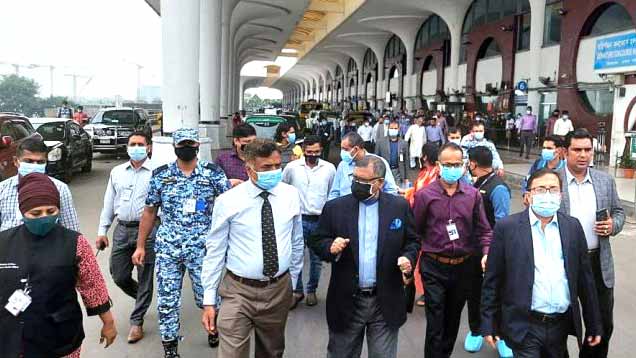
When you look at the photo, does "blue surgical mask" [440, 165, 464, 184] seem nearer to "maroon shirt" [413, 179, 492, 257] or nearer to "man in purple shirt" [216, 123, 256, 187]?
"maroon shirt" [413, 179, 492, 257]

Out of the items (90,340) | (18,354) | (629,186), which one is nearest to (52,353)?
(18,354)

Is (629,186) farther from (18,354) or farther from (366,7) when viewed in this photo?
(366,7)

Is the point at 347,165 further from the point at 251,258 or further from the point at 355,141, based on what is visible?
the point at 251,258

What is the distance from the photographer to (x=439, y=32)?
117 feet

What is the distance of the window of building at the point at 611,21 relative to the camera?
18.2m

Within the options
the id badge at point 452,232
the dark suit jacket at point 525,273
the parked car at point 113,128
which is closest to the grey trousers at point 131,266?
the id badge at point 452,232

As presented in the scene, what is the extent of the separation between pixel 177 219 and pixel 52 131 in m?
12.0

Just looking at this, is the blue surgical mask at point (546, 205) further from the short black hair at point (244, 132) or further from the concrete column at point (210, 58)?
the concrete column at point (210, 58)

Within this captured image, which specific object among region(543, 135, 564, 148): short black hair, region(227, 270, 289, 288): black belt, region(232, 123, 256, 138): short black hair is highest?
region(232, 123, 256, 138): short black hair

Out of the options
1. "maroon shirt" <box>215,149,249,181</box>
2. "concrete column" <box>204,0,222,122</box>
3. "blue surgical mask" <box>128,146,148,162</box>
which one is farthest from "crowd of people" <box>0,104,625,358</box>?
"concrete column" <box>204,0,222,122</box>

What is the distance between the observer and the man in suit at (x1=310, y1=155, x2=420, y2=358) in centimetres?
348

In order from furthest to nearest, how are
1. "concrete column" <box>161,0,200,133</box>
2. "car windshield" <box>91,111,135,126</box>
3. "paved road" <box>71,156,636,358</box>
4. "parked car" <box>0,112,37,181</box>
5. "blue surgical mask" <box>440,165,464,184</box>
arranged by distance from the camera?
"car windshield" <box>91,111,135,126</box> → "concrete column" <box>161,0,200,133</box> → "parked car" <box>0,112,37,181</box> → "paved road" <box>71,156,636,358</box> → "blue surgical mask" <box>440,165,464,184</box>

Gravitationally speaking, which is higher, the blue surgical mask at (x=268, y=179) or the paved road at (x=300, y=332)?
the blue surgical mask at (x=268, y=179)

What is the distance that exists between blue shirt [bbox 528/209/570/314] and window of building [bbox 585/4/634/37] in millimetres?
17472
